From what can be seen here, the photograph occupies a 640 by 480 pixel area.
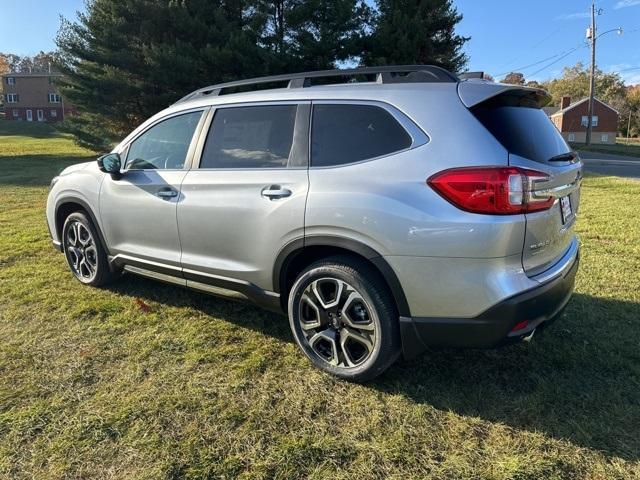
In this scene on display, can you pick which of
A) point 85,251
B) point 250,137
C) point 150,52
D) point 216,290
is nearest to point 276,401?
point 216,290

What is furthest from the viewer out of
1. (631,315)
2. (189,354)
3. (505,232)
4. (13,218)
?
(13,218)

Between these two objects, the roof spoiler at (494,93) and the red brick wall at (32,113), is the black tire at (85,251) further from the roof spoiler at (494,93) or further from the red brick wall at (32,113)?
the red brick wall at (32,113)

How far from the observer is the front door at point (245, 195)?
3172mm

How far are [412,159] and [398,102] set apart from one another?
39 cm

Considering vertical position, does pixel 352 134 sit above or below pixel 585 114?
below

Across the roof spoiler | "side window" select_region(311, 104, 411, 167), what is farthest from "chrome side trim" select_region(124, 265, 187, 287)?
the roof spoiler

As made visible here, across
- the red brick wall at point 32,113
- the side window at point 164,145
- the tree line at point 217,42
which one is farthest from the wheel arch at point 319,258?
the red brick wall at point 32,113

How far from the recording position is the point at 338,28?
18.6m

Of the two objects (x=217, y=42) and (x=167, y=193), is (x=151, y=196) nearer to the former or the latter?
(x=167, y=193)

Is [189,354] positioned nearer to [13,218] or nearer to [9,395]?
[9,395]

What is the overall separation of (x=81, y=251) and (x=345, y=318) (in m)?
A: 3.10

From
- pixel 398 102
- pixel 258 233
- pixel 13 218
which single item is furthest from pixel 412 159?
pixel 13 218

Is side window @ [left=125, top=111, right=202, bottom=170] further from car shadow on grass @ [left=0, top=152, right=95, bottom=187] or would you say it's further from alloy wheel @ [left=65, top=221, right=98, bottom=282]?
car shadow on grass @ [left=0, top=152, right=95, bottom=187]

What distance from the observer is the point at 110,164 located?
13.9 feet
